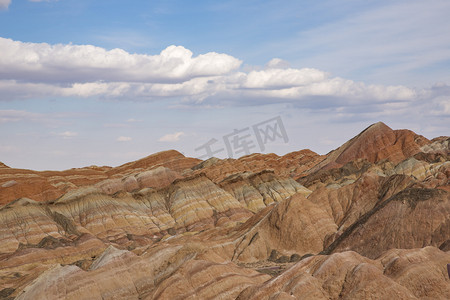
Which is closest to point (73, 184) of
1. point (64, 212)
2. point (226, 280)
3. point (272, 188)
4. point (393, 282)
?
point (64, 212)

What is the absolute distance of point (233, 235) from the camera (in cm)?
9400

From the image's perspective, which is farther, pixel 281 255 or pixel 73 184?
pixel 73 184

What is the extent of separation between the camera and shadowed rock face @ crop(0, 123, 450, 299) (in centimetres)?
4556

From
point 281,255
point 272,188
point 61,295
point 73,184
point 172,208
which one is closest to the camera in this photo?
point 61,295

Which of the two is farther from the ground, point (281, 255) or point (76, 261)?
point (76, 261)

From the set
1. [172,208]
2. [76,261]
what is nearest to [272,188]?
[172,208]

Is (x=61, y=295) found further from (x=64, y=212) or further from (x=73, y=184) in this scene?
(x=73, y=184)

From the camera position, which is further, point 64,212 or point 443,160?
point 443,160

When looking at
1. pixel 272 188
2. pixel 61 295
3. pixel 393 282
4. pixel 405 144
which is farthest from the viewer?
pixel 405 144

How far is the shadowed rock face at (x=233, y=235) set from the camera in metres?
45.6

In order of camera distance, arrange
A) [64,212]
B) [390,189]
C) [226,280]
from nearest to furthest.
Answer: [226,280]
[390,189]
[64,212]

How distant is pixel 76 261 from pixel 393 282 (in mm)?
61351

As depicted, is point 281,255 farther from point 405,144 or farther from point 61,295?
point 405,144

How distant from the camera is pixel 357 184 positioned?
104 meters
